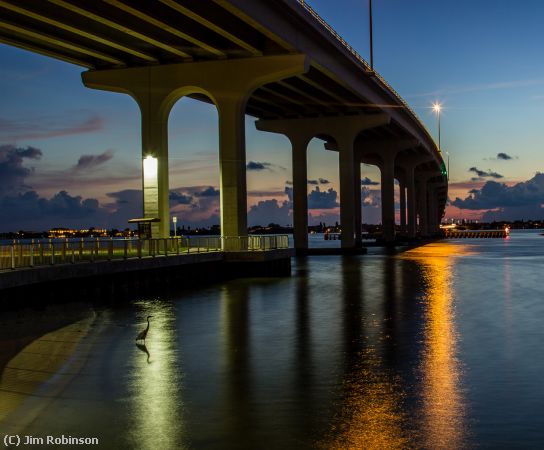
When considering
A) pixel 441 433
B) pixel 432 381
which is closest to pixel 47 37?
pixel 432 381

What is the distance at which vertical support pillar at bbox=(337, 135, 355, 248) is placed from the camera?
71.7 meters

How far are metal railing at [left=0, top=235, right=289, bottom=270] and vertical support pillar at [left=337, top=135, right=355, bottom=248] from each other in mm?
27575

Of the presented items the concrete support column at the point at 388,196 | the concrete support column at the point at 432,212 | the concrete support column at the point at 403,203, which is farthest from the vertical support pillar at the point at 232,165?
the concrete support column at the point at 432,212

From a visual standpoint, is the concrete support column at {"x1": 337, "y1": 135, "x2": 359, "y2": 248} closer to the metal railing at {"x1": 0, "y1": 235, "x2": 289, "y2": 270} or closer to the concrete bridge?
the concrete bridge

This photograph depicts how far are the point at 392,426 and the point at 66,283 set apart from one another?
1858 cm

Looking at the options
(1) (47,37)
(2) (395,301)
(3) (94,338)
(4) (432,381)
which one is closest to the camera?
(4) (432,381)

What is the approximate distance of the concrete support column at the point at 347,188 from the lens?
235 ft

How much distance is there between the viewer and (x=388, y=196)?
3812 inches

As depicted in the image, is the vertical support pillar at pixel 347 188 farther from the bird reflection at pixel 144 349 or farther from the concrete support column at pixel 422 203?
the concrete support column at pixel 422 203

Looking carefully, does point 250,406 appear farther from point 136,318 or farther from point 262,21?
point 262,21

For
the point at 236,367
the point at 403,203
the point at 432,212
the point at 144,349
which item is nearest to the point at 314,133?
the point at 144,349

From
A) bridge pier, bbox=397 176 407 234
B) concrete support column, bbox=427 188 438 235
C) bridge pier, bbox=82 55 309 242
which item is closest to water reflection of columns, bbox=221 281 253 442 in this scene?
bridge pier, bbox=82 55 309 242

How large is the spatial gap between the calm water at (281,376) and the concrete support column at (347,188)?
44.9 meters

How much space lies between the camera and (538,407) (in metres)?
11.1
